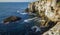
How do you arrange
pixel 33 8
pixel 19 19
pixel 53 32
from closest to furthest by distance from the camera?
pixel 53 32
pixel 19 19
pixel 33 8

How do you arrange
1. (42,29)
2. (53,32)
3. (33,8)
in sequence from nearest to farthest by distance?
(53,32) → (42,29) → (33,8)

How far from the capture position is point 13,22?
16875mm

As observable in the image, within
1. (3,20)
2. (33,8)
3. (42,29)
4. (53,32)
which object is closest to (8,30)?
(3,20)

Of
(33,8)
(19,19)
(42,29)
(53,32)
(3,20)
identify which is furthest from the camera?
(33,8)

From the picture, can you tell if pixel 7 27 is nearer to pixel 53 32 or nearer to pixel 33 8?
pixel 53 32

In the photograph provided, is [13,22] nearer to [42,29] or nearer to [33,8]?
[42,29]

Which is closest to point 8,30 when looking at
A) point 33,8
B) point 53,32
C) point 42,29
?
point 42,29

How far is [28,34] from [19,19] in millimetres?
4387

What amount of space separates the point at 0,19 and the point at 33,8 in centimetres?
1106

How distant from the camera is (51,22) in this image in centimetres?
1645

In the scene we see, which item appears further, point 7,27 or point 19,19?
point 19,19

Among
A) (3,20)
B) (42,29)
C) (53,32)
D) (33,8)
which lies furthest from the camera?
(33,8)

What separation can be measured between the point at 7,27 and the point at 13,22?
171 cm

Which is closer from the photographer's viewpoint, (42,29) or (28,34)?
(28,34)
